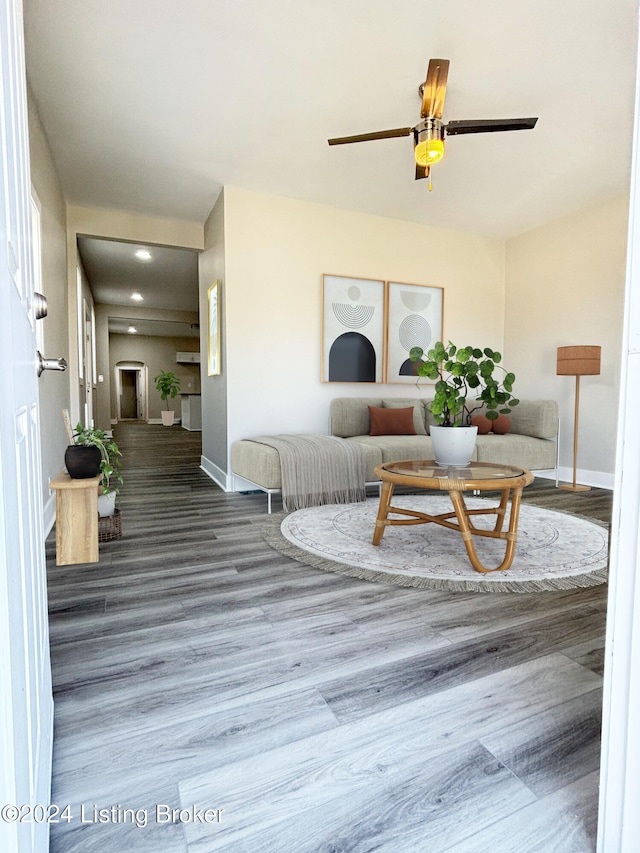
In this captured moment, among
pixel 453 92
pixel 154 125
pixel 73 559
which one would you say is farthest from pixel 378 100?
pixel 73 559

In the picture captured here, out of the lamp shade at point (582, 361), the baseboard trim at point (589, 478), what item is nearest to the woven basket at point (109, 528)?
the lamp shade at point (582, 361)

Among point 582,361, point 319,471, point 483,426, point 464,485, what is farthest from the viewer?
point 483,426

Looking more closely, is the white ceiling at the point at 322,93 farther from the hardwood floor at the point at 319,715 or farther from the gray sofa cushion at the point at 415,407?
the hardwood floor at the point at 319,715

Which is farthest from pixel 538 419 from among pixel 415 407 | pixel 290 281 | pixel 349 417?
pixel 290 281

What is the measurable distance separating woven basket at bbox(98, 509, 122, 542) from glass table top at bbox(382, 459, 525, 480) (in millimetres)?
1657

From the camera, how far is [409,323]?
5070mm

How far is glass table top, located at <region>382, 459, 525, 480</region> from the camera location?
7.38 feet

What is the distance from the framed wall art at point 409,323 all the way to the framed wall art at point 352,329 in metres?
0.12

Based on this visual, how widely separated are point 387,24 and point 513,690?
9.63 ft

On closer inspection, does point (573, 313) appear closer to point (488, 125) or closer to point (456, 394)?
point (488, 125)

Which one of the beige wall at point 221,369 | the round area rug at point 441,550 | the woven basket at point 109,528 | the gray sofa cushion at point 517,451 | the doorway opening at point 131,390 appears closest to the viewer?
the round area rug at point 441,550

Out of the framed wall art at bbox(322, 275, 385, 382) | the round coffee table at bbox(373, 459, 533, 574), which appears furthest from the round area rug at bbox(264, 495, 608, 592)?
the framed wall art at bbox(322, 275, 385, 382)

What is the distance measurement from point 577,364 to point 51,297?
15.0ft

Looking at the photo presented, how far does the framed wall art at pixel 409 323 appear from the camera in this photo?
4984 millimetres
